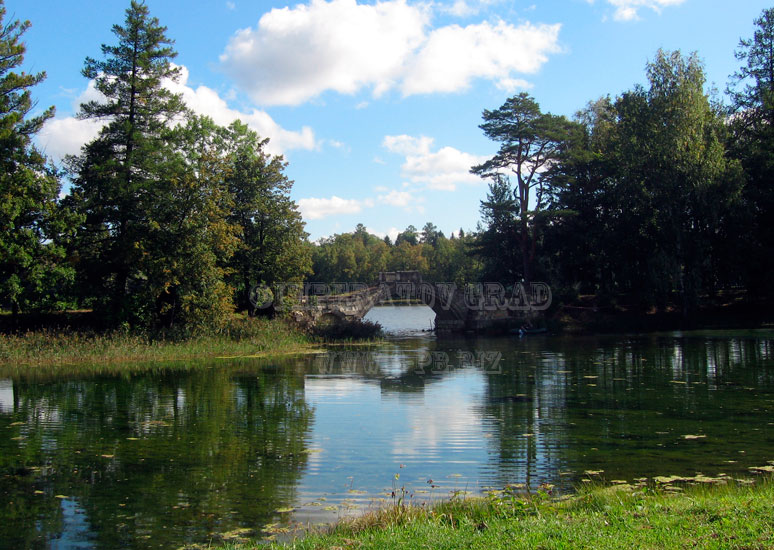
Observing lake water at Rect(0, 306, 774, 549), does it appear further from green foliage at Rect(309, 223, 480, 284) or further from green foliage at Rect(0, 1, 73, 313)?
green foliage at Rect(309, 223, 480, 284)

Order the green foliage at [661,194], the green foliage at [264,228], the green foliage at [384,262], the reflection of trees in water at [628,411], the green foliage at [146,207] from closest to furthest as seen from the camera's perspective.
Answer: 1. the reflection of trees in water at [628,411]
2. the green foliage at [146,207]
3. the green foliage at [264,228]
4. the green foliage at [661,194]
5. the green foliage at [384,262]

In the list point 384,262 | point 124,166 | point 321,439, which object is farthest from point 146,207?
point 384,262

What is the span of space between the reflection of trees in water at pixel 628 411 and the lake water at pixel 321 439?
7cm

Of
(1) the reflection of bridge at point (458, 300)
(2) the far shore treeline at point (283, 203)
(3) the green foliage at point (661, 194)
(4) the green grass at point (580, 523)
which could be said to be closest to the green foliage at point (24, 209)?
(2) the far shore treeline at point (283, 203)

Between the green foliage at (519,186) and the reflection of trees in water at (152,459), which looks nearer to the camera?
the reflection of trees in water at (152,459)

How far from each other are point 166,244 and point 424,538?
28.0m

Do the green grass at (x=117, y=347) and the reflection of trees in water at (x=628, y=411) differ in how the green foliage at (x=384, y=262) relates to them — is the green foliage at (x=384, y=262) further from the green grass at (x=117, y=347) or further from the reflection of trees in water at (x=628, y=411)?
the reflection of trees in water at (x=628, y=411)

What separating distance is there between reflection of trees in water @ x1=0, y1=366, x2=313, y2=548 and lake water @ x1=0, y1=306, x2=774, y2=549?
5 centimetres

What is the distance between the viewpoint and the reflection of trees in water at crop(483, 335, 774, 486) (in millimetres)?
11203

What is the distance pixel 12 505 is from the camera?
920 cm

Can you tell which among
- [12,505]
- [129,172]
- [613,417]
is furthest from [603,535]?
[129,172]

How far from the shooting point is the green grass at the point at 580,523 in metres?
6.13

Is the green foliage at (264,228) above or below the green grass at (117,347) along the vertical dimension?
above

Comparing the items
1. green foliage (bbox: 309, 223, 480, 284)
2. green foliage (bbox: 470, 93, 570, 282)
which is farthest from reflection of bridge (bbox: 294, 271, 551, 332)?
green foliage (bbox: 309, 223, 480, 284)
